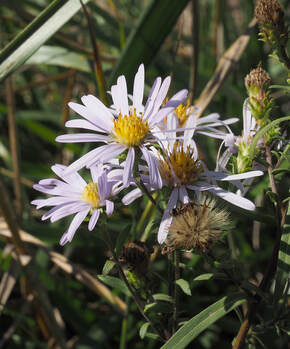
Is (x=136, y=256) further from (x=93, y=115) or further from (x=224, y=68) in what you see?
(x=224, y=68)

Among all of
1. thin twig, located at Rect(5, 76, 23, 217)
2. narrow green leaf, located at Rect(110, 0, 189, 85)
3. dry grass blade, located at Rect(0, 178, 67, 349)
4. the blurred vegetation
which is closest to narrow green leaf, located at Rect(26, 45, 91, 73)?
the blurred vegetation

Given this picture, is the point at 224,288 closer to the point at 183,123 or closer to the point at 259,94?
the point at 183,123

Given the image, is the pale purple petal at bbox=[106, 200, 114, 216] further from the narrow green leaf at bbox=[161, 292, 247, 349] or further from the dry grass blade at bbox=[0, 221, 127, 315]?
the dry grass blade at bbox=[0, 221, 127, 315]

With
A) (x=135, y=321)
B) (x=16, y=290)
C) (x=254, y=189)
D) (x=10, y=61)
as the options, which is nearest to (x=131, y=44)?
(x=10, y=61)

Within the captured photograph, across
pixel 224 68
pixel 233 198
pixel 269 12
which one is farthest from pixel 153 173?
pixel 224 68

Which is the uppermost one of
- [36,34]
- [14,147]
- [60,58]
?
[60,58]

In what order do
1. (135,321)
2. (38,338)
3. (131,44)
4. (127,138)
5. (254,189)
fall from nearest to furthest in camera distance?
(127,138)
(131,44)
(254,189)
(135,321)
(38,338)

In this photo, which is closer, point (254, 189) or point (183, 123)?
point (183, 123)

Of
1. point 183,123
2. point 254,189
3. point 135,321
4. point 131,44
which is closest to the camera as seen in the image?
point 183,123
